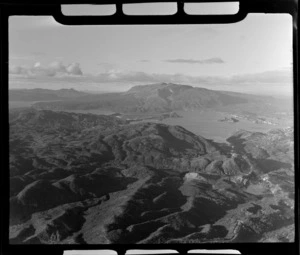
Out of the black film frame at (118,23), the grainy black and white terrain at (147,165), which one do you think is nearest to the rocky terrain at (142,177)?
the grainy black and white terrain at (147,165)

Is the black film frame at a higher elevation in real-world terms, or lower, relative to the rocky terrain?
higher

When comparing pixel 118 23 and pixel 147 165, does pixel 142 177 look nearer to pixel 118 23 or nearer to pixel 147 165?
pixel 147 165

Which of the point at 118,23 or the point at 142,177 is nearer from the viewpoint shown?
the point at 118,23

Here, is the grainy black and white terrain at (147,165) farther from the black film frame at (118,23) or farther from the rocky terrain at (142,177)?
the black film frame at (118,23)

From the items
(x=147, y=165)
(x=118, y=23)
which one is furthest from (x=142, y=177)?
(x=118, y=23)

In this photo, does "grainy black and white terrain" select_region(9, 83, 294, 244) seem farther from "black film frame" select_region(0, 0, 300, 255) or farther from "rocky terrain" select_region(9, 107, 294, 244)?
"black film frame" select_region(0, 0, 300, 255)

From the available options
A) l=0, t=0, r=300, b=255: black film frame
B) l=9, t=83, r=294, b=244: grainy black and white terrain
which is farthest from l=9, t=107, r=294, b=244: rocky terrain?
l=0, t=0, r=300, b=255: black film frame

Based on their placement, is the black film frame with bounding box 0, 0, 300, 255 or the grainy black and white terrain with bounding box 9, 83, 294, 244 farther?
the grainy black and white terrain with bounding box 9, 83, 294, 244
